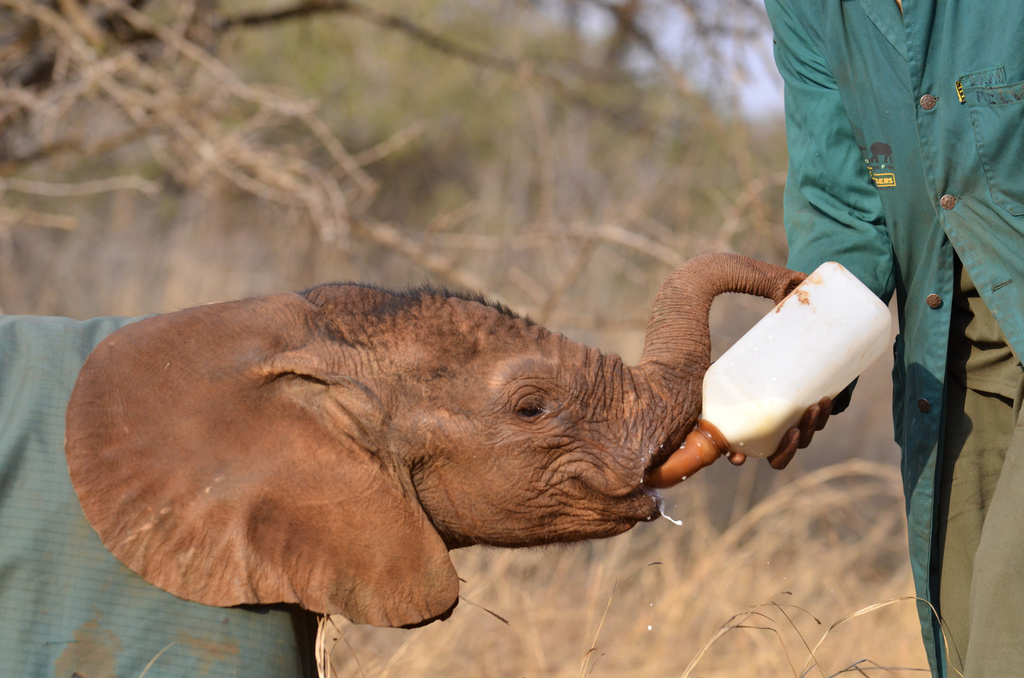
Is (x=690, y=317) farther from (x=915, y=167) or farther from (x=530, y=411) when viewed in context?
(x=915, y=167)

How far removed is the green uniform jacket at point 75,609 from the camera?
210 cm

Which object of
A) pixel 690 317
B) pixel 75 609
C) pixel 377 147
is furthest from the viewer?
Answer: pixel 377 147

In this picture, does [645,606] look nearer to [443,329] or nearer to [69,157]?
[443,329]

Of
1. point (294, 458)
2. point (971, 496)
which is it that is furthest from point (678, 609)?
point (294, 458)

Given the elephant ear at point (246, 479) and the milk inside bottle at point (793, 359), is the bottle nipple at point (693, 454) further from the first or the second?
the elephant ear at point (246, 479)

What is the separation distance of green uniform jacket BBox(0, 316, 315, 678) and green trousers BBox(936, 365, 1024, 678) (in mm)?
1649

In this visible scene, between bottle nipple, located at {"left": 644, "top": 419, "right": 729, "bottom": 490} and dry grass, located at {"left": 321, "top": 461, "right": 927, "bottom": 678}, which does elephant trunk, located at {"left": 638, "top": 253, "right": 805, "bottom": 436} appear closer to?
bottle nipple, located at {"left": 644, "top": 419, "right": 729, "bottom": 490}

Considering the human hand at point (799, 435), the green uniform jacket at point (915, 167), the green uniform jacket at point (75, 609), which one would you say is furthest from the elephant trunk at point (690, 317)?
the green uniform jacket at point (75, 609)

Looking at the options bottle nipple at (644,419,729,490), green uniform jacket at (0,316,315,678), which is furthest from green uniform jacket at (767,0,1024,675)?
green uniform jacket at (0,316,315,678)

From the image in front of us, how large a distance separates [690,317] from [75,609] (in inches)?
60.8

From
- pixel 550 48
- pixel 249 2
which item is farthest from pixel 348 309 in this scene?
pixel 550 48

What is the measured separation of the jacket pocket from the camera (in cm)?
232

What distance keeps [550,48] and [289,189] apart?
27.9ft

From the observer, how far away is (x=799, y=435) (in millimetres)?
2309
